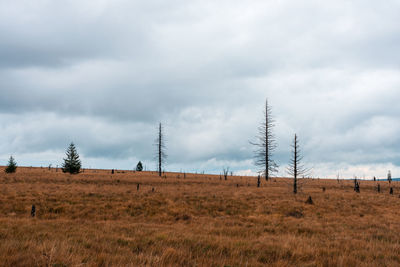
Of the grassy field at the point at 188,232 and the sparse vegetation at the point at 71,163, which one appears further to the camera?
the sparse vegetation at the point at 71,163

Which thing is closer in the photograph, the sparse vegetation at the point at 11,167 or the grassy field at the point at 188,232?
the grassy field at the point at 188,232

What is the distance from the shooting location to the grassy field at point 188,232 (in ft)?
22.1

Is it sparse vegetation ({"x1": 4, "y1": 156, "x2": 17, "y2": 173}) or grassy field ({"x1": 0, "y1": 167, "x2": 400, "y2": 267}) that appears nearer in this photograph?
grassy field ({"x1": 0, "y1": 167, "x2": 400, "y2": 267})

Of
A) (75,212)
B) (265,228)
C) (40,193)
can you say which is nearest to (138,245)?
(265,228)

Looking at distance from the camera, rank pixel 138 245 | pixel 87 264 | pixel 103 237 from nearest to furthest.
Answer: pixel 87 264 → pixel 138 245 → pixel 103 237

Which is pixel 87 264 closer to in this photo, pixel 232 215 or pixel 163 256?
pixel 163 256

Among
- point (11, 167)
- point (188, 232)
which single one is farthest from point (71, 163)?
point (188, 232)

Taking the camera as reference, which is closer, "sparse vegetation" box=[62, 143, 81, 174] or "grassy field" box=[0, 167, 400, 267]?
"grassy field" box=[0, 167, 400, 267]

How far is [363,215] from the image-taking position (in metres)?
19.5

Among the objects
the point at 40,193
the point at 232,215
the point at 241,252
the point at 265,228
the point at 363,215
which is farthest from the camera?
the point at 40,193

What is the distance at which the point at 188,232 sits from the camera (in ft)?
36.6

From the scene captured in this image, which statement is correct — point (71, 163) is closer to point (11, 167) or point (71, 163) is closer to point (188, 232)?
point (11, 167)

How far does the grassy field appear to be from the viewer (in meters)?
6.74

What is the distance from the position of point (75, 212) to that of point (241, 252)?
12739mm
